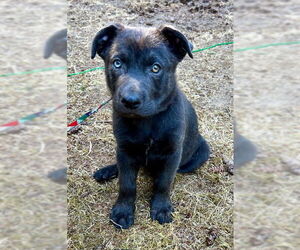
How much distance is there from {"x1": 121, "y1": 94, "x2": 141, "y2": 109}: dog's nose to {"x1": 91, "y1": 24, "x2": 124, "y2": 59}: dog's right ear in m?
0.55

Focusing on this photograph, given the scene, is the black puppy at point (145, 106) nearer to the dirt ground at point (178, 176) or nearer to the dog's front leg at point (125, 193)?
the dog's front leg at point (125, 193)

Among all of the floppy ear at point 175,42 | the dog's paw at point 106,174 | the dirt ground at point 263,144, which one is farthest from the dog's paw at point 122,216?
the floppy ear at point 175,42

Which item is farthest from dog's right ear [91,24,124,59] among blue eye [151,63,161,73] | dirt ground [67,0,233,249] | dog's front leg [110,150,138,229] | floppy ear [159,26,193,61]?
dirt ground [67,0,233,249]

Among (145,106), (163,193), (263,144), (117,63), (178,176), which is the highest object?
(117,63)

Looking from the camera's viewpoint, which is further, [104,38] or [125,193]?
[125,193]

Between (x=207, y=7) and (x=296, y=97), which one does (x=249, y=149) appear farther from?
(x=207, y=7)

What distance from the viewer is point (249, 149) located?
261cm

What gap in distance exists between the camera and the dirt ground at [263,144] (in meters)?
2.47

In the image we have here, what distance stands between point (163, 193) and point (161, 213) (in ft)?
0.57

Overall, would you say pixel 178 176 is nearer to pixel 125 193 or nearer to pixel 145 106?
pixel 125 193

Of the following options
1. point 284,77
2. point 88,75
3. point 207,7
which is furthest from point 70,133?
point 207,7

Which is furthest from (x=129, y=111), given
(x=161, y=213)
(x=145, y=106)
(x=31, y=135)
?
(x=161, y=213)

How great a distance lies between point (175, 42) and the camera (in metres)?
3.16

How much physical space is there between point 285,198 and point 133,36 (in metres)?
1.60
